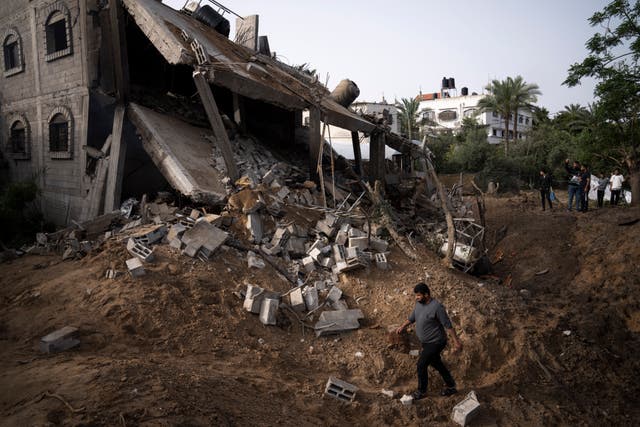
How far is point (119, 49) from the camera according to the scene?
8.25m

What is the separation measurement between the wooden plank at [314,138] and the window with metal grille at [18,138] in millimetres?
8785

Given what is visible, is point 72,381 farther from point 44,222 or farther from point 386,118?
point 386,118

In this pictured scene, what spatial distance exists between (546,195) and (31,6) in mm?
17319

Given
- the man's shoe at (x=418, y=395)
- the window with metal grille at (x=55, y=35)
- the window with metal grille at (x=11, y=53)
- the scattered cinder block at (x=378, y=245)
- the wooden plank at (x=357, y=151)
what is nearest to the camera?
the man's shoe at (x=418, y=395)

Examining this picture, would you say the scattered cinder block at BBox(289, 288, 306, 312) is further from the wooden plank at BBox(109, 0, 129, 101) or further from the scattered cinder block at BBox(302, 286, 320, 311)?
the wooden plank at BBox(109, 0, 129, 101)

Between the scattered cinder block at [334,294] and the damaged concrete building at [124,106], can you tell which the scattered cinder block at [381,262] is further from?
the damaged concrete building at [124,106]

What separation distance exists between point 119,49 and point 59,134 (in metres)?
3.78

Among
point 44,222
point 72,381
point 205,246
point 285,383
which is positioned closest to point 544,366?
point 285,383

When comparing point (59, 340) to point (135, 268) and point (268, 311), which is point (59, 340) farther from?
point (268, 311)

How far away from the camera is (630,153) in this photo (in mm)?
12977

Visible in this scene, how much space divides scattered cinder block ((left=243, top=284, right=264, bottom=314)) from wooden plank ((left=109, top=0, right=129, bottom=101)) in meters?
5.67

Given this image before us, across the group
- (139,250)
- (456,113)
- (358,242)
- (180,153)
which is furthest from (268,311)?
(456,113)

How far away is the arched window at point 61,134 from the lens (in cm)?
976

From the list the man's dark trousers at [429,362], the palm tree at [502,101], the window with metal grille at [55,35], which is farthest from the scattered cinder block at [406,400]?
the palm tree at [502,101]
